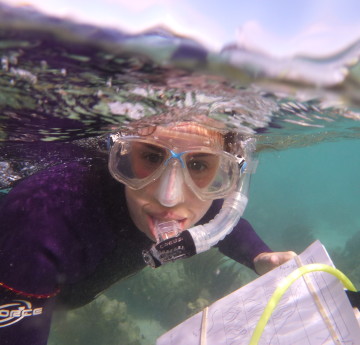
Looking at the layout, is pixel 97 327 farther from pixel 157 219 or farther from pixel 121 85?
pixel 121 85

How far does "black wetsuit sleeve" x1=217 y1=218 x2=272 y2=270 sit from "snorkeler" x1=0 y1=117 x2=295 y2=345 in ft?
0.36

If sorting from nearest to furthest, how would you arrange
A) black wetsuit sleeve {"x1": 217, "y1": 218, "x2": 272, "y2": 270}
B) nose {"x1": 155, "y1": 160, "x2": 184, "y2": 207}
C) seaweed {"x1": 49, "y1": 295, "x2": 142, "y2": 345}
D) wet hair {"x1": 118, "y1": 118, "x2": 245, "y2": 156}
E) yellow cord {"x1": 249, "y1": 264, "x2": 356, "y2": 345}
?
yellow cord {"x1": 249, "y1": 264, "x2": 356, "y2": 345}, nose {"x1": 155, "y1": 160, "x2": 184, "y2": 207}, wet hair {"x1": 118, "y1": 118, "x2": 245, "y2": 156}, black wetsuit sleeve {"x1": 217, "y1": 218, "x2": 272, "y2": 270}, seaweed {"x1": 49, "y1": 295, "x2": 142, "y2": 345}

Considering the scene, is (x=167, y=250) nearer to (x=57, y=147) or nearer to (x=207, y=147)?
(x=207, y=147)

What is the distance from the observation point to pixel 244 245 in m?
3.96

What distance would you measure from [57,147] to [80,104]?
209cm

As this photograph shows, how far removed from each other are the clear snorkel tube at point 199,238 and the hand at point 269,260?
2.02 ft

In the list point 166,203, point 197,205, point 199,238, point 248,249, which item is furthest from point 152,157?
point 248,249

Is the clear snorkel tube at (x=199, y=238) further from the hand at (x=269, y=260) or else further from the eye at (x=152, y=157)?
the eye at (x=152, y=157)

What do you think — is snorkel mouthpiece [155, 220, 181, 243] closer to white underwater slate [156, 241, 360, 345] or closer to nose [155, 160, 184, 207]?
nose [155, 160, 184, 207]

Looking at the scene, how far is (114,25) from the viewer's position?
1.70m

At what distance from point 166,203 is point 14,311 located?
139 cm

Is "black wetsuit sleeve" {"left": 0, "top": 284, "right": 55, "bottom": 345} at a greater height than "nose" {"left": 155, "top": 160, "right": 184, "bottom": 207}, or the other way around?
"nose" {"left": 155, "top": 160, "right": 184, "bottom": 207}

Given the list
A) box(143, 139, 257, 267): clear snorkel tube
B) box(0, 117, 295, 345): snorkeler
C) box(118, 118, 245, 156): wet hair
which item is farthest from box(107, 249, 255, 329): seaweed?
box(143, 139, 257, 267): clear snorkel tube

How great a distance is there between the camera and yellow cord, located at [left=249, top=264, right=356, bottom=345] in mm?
1643
